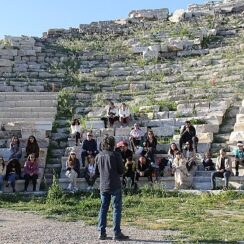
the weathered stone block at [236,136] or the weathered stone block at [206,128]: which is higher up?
the weathered stone block at [206,128]

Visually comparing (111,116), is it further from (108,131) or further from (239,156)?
(239,156)

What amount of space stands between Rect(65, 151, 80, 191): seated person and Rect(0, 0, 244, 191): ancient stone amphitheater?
1.00 feet

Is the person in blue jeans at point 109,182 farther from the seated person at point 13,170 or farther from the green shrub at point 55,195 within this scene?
the seated person at point 13,170

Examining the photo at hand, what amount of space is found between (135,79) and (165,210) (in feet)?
45.8

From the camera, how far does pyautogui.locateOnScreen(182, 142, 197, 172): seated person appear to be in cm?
1621

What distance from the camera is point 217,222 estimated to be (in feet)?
35.5

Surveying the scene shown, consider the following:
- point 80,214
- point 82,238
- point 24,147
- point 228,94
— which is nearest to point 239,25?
point 228,94

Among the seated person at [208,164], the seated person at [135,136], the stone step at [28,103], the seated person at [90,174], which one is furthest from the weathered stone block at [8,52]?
the seated person at [208,164]

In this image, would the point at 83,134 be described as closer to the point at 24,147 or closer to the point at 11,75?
the point at 24,147

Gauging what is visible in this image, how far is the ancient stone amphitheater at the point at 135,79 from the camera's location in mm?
19062

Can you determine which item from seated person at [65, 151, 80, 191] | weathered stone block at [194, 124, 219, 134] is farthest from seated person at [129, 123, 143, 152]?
seated person at [65, 151, 80, 191]

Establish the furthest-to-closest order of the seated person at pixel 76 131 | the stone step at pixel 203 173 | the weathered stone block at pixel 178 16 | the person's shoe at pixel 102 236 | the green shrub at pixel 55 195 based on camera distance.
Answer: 1. the weathered stone block at pixel 178 16
2. the seated person at pixel 76 131
3. the stone step at pixel 203 173
4. the green shrub at pixel 55 195
5. the person's shoe at pixel 102 236

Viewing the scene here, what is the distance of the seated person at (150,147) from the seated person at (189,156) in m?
0.88

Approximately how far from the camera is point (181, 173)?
15672mm
